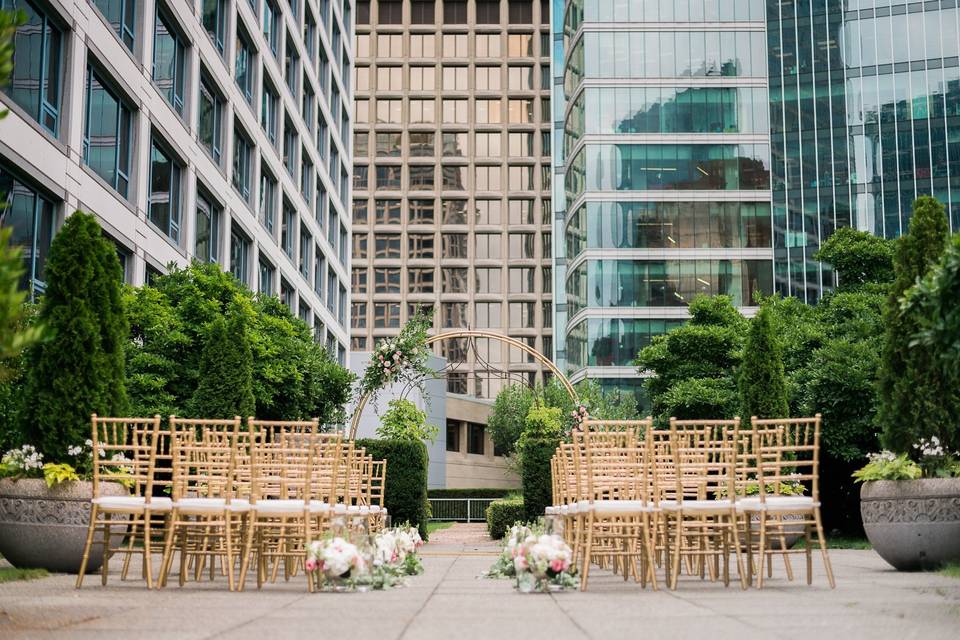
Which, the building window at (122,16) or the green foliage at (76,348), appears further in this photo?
the building window at (122,16)

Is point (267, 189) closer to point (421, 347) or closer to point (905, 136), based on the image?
point (421, 347)

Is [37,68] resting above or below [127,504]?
above

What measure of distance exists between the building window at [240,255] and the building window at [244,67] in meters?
4.05

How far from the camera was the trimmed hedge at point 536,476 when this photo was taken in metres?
20.1

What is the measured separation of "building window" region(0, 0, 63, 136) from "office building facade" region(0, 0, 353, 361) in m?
0.03

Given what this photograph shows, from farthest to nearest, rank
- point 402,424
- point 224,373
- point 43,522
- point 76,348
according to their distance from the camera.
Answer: point 402,424 < point 224,373 < point 76,348 < point 43,522

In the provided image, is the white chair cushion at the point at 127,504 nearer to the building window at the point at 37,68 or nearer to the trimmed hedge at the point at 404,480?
the building window at the point at 37,68

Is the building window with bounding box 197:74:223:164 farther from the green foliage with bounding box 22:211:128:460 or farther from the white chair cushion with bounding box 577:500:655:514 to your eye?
the white chair cushion with bounding box 577:500:655:514

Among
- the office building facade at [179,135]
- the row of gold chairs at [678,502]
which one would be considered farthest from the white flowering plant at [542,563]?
the office building facade at [179,135]

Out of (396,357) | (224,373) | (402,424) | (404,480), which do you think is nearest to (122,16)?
(224,373)

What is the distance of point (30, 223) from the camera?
55.7 feet

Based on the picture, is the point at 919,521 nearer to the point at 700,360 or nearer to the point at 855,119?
the point at 700,360

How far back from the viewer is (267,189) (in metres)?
35.5

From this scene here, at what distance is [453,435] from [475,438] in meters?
2.55
